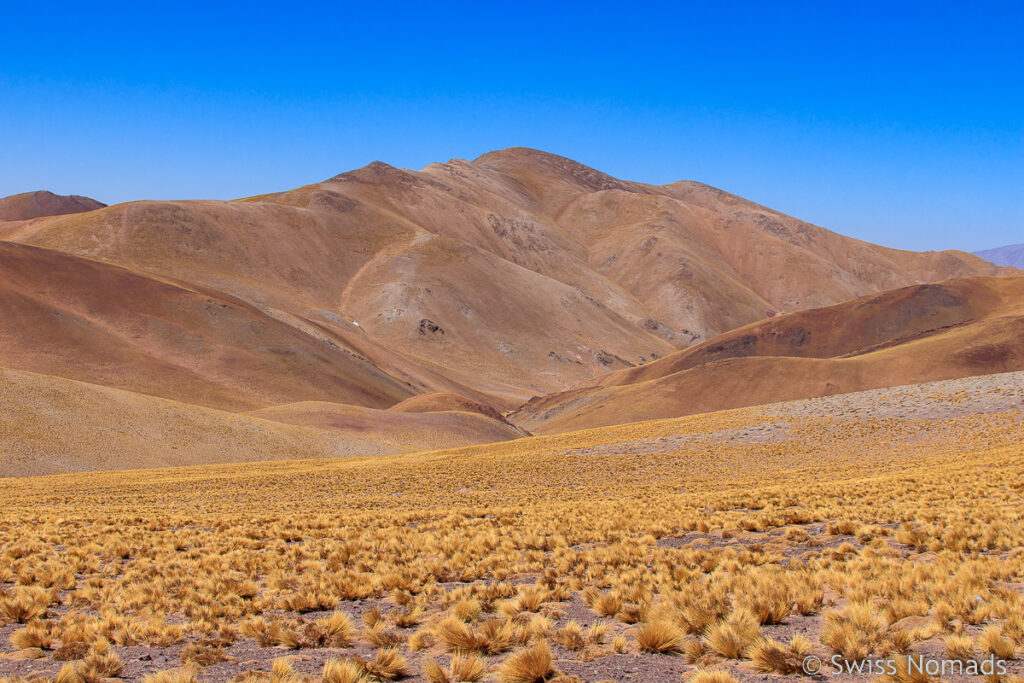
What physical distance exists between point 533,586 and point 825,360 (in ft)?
267

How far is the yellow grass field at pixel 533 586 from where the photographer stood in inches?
297

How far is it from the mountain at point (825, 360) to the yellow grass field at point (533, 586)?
60793mm

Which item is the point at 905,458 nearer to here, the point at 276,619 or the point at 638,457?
the point at 638,457

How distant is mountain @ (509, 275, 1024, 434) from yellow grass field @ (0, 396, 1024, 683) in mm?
60793

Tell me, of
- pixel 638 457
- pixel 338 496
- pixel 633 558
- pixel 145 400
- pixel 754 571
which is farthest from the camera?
pixel 145 400

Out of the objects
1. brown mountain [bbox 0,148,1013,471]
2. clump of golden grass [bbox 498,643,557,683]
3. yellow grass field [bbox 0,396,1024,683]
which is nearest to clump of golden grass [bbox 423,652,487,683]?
yellow grass field [bbox 0,396,1024,683]

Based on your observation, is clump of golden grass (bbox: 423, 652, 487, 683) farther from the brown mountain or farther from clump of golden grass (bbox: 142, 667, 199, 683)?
the brown mountain

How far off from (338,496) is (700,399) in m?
62.1

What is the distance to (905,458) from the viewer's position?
31.2m

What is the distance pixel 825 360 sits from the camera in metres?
84.4

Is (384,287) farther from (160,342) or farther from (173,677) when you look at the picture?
(173,677)

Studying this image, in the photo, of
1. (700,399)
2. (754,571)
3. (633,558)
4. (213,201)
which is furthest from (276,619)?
(213,201)

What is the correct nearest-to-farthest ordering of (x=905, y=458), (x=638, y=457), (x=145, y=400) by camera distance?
(x=905, y=458), (x=638, y=457), (x=145, y=400)

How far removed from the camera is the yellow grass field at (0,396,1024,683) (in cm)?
753
